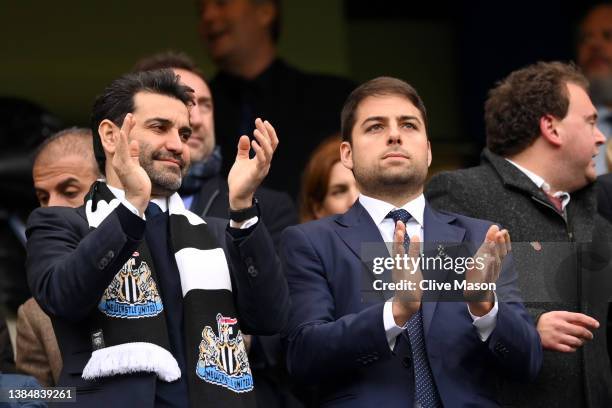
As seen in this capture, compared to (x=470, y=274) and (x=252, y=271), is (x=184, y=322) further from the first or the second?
(x=470, y=274)

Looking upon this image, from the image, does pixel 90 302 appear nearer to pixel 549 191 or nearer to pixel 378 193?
pixel 378 193

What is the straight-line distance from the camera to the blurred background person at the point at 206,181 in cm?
595

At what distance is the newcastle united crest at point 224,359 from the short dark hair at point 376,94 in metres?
0.95

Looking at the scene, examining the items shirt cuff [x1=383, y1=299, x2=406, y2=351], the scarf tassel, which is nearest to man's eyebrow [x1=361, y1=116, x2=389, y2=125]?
shirt cuff [x1=383, y1=299, x2=406, y2=351]

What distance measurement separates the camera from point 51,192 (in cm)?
560

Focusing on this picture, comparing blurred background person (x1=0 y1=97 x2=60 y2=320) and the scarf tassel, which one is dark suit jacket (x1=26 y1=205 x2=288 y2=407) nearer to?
the scarf tassel

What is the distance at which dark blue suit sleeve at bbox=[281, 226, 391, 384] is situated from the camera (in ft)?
15.8

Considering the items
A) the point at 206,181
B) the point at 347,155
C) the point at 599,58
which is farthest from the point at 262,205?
→ the point at 599,58

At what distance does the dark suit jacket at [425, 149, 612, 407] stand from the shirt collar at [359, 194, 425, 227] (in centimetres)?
39

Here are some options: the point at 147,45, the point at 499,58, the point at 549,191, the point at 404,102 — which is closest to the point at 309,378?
the point at 404,102

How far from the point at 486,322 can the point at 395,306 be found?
35 centimetres

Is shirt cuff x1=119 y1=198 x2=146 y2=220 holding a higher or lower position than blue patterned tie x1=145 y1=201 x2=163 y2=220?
lower

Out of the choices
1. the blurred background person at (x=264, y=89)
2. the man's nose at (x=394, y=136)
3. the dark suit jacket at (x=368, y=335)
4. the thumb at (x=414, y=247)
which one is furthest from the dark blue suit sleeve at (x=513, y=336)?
the blurred background person at (x=264, y=89)

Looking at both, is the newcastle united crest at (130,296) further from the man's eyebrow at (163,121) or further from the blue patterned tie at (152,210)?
the man's eyebrow at (163,121)
